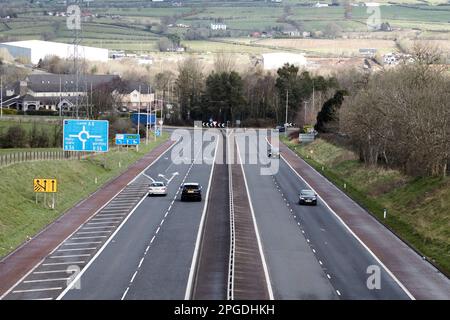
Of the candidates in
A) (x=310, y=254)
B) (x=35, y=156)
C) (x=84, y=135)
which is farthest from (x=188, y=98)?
(x=310, y=254)

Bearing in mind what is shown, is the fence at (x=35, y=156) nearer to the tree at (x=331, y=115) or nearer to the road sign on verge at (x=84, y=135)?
the road sign on verge at (x=84, y=135)

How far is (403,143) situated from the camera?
79.2 metres

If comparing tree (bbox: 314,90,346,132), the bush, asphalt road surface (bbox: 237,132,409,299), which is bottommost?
asphalt road surface (bbox: 237,132,409,299)

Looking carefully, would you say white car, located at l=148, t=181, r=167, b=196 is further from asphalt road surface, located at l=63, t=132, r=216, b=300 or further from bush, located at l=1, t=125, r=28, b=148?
bush, located at l=1, t=125, r=28, b=148

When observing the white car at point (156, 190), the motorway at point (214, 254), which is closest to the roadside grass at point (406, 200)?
the motorway at point (214, 254)

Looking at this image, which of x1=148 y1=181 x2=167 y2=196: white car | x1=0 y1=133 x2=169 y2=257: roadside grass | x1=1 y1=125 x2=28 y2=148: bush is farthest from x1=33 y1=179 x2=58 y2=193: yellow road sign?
x1=1 y1=125 x2=28 y2=148: bush

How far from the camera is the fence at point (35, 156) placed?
7665cm

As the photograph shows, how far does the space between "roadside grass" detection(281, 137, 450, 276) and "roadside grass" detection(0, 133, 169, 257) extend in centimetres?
2044

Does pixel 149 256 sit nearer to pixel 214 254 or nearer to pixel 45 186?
pixel 214 254

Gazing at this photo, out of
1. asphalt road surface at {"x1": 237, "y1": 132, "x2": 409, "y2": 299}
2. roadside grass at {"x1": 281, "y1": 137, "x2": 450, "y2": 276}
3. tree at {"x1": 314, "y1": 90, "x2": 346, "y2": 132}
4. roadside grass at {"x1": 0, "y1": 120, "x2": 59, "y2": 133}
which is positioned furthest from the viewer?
tree at {"x1": 314, "y1": 90, "x2": 346, "y2": 132}

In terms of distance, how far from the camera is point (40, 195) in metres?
65.3

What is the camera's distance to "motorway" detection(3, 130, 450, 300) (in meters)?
38.6

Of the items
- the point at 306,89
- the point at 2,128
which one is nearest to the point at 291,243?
the point at 2,128

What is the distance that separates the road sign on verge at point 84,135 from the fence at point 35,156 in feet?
14.5
